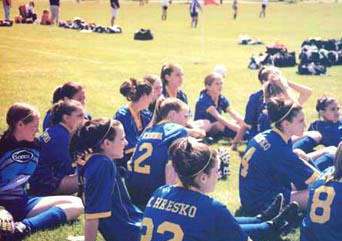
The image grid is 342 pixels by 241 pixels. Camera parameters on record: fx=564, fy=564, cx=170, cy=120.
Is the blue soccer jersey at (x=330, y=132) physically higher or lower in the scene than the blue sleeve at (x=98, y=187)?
lower

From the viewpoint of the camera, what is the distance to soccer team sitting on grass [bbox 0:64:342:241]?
4094 mm

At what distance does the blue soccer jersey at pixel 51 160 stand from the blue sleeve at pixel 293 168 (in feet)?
8.18

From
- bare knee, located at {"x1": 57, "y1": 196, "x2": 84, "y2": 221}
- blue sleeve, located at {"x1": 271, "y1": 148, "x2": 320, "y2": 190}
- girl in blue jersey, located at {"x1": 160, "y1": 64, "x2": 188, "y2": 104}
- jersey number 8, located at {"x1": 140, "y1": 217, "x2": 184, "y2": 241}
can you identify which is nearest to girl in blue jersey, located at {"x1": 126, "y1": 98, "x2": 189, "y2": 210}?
bare knee, located at {"x1": 57, "y1": 196, "x2": 84, "y2": 221}

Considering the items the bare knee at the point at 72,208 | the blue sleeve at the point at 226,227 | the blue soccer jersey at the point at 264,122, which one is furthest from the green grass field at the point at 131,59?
the blue sleeve at the point at 226,227

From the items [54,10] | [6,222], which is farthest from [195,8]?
[6,222]

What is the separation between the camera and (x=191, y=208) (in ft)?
13.1

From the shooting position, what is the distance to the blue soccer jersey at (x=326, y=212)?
4.71 metres

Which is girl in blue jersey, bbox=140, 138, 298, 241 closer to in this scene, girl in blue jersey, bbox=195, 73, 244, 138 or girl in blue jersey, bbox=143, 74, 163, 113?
girl in blue jersey, bbox=143, 74, 163, 113

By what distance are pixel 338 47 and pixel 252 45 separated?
531 cm

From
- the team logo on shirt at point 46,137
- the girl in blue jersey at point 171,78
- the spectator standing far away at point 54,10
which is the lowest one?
the team logo on shirt at point 46,137

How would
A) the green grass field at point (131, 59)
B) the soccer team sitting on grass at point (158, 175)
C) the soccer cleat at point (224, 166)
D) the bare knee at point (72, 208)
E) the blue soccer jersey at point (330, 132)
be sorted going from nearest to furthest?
the soccer team sitting on grass at point (158, 175)
the bare knee at point (72, 208)
the soccer cleat at point (224, 166)
the blue soccer jersey at point (330, 132)
the green grass field at point (131, 59)

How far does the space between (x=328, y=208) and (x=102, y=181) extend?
6.28 ft

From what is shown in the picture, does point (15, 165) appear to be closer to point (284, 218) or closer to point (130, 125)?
point (130, 125)

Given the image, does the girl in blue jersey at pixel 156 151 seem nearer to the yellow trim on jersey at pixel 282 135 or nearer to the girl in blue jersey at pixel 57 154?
the girl in blue jersey at pixel 57 154
